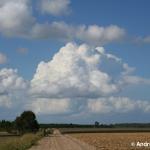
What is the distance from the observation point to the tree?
5492 inches

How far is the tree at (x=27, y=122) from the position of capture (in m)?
140

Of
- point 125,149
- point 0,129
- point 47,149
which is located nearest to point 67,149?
point 47,149

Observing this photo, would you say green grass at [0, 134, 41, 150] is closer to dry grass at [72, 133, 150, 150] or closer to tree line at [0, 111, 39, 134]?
dry grass at [72, 133, 150, 150]

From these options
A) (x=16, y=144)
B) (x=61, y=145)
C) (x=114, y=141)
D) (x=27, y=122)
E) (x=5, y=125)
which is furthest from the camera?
(x=5, y=125)

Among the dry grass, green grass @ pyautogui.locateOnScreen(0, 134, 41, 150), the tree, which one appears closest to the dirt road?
green grass @ pyautogui.locateOnScreen(0, 134, 41, 150)

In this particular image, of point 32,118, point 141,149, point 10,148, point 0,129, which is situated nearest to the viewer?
point 10,148

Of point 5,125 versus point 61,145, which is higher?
point 5,125

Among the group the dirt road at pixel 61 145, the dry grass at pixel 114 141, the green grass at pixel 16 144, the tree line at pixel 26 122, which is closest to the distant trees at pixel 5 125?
the tree line at pixel 26 122

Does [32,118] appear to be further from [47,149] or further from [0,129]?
[47,149]

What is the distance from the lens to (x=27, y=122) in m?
139

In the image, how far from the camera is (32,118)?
139875 mm

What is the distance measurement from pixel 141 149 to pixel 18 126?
94.5 meters

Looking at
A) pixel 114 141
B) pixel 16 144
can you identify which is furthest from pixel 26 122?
pixel 16 144

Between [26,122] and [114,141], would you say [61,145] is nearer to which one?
[114,141]
